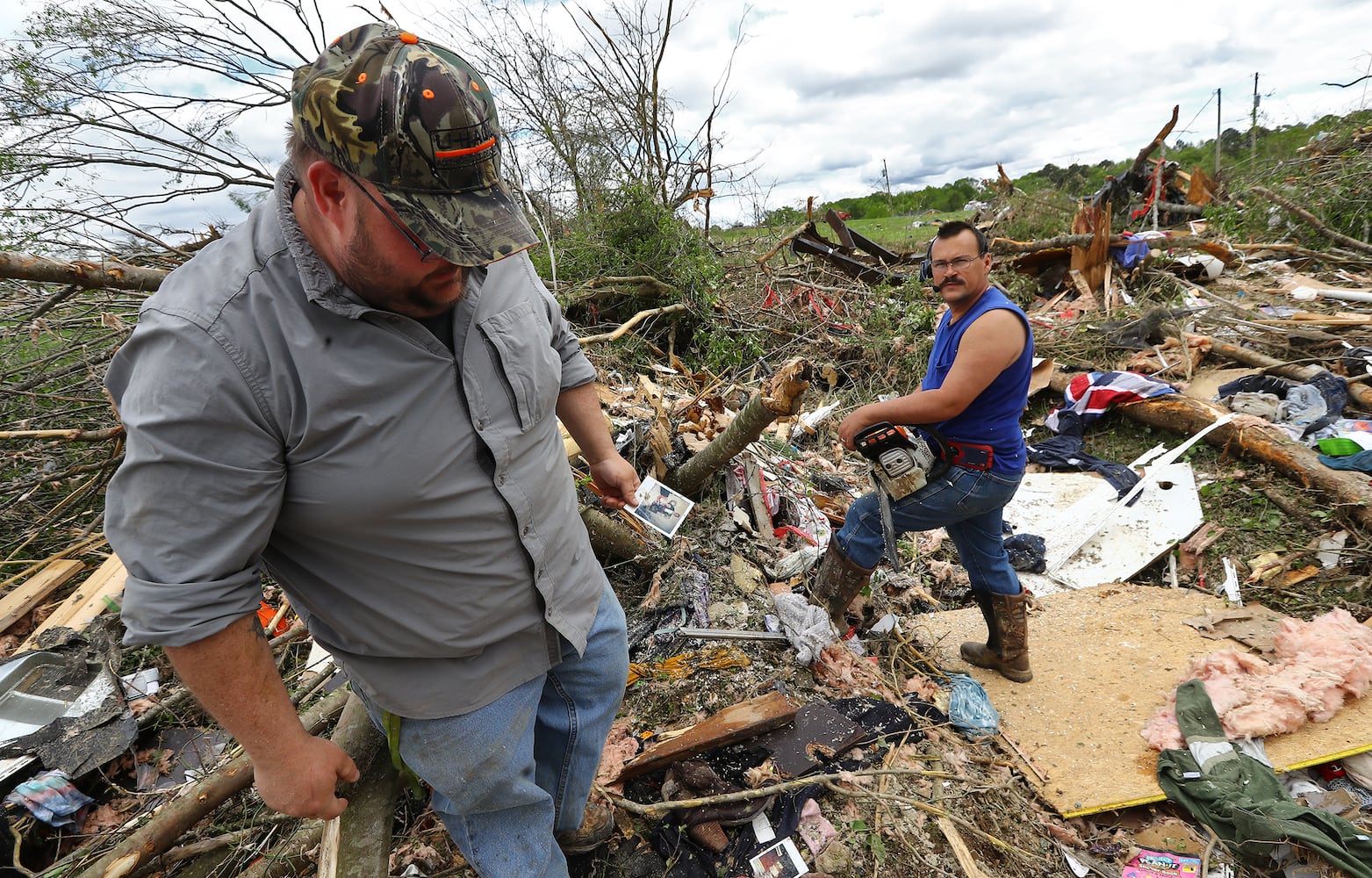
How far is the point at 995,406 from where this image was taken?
2600 millimetres

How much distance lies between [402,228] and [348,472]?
17.4 inches

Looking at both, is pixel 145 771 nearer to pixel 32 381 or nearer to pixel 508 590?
pixel 508 590

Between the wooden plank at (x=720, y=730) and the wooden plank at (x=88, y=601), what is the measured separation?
283cm

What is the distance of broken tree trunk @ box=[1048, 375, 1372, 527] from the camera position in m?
3.80

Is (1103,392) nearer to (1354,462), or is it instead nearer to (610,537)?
(1354,462)

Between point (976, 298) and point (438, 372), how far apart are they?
221 cm

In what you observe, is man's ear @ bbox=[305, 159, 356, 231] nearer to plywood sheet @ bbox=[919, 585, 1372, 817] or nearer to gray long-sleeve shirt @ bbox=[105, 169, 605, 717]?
gray long-sleeve shirt @ bbox=[105, 169, 605, 717]

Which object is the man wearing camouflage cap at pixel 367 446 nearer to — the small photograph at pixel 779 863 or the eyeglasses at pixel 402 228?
the eyeglasses at pixel 402 228

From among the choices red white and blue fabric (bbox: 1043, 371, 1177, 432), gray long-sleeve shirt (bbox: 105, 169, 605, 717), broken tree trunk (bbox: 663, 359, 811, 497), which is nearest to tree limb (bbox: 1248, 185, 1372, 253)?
red white and blue fabric (bbox: 1043, 371, 1177, 432)

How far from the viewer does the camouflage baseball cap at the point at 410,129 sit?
101 centimetres

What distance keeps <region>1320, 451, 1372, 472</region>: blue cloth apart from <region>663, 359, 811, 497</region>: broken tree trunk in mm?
3929

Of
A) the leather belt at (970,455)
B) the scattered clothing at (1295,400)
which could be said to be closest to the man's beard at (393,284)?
the leather belt at (970,455)

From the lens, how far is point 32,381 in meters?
3.78

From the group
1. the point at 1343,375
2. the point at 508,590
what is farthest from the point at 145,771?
the point at 1343,375
